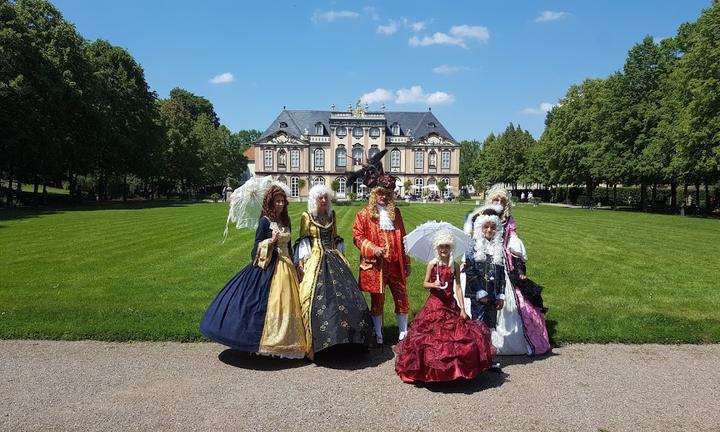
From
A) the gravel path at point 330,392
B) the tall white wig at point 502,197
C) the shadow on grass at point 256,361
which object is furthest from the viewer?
the tall white wig at point 502,197

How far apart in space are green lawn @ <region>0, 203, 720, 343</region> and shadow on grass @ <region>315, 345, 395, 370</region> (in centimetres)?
131

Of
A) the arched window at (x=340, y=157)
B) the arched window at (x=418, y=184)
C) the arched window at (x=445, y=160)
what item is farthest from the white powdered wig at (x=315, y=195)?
the arched window at (x=445, y=160)

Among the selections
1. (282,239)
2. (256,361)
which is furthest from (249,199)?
(256,361)

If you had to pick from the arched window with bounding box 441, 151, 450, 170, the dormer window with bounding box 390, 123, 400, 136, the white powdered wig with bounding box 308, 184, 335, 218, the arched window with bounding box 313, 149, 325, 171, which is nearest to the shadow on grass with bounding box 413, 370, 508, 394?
the white powdered wig with bounding box 308, 184, 335, 218

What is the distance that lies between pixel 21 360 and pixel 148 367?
4.87 feet

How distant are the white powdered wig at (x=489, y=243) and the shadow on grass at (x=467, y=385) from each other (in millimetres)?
1240

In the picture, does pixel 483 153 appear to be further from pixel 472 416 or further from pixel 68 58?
pixel 472 416

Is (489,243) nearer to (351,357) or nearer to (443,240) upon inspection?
(443,240)

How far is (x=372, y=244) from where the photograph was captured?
→ 6.14 meters

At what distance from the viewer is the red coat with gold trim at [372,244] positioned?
6.15 metres

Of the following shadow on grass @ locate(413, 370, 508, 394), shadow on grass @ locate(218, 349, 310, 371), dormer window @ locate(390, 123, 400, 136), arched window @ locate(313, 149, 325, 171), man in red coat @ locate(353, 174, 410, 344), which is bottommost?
shadow on grass @ locate(413, 370, 508, 394)

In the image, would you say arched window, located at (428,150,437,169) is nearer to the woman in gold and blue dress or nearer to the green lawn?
the green lawn

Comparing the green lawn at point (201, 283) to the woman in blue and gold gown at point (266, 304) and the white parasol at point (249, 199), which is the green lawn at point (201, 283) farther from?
the white parasol at point (249, 199)

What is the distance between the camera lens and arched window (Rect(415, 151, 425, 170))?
83000mm
